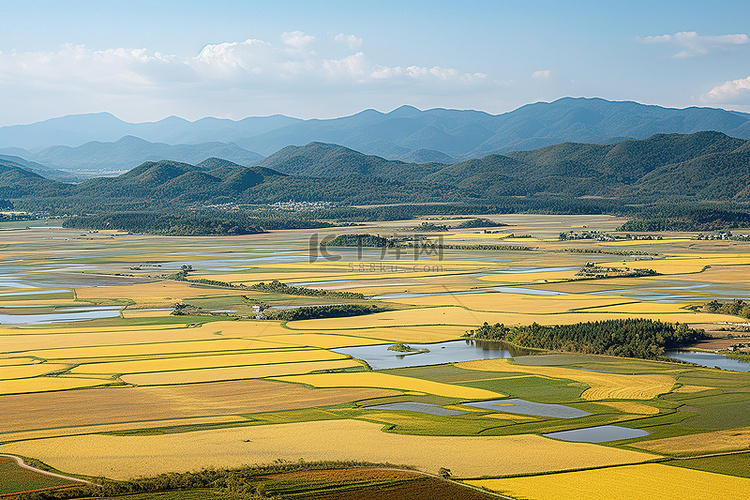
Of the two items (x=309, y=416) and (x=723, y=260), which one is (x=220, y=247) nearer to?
(x=723, y=260)

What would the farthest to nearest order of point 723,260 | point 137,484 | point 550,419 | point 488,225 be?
point 488,225 → point 723,260 → point 550,419 → point 137,484

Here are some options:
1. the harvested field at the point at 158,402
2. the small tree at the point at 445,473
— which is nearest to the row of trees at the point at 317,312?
the harvested field at the point at 158,402

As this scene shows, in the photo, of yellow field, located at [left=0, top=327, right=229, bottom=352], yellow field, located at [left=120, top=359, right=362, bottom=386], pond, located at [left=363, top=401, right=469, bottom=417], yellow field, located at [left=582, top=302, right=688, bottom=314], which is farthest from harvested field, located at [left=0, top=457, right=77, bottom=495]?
yellow field, located at [left=582, top=302, right=688, bottom=314]

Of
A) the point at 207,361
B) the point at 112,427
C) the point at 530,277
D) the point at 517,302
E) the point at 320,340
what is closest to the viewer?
the point at 112,427

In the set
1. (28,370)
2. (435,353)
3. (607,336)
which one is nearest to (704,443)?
(607,336)

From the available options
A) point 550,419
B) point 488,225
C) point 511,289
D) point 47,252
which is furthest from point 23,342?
point 488,225

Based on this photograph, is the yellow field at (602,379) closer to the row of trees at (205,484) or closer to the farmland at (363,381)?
the farmland at (363,381)

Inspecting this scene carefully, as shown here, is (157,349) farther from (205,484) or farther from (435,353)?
(205,484)
